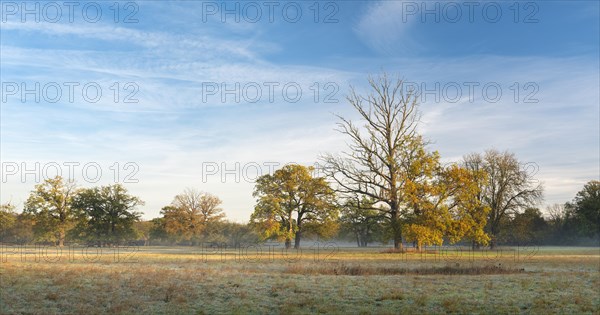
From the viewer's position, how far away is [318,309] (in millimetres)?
14570

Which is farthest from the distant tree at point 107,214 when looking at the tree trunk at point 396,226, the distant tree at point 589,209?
the distant tree at point 589,209

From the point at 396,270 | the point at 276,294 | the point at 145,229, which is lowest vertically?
the point at 145,229

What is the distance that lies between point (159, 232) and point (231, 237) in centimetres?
1535

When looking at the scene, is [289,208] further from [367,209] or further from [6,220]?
[6,220]

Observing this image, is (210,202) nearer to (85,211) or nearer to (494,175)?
(85,211)

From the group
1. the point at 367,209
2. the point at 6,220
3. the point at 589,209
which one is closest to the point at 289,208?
the point at 367,209

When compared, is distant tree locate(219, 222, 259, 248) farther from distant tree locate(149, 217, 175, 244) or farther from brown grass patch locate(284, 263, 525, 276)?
brown grass patch locate(284, 263, 525, 276)

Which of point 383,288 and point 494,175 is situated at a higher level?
point 494,175

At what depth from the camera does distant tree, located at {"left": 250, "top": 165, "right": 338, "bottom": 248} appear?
68625 millimetres

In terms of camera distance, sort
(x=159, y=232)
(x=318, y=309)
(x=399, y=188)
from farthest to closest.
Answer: (x=159, y=232), (x=399, y=188), (x=318, y=309)

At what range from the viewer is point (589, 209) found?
310 feet

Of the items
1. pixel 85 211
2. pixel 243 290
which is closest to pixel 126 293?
pixel 243 290

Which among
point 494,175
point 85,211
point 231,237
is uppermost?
point 494,175

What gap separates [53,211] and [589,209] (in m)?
101
